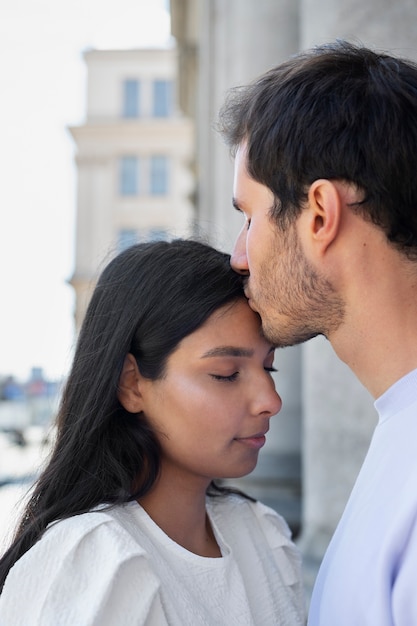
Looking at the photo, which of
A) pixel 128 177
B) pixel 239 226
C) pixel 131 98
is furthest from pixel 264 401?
pixel 131 98

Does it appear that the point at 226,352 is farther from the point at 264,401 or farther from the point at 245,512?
the point at 245,512

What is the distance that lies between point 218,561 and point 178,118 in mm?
41988

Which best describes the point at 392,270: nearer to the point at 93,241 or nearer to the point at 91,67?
the point at 93,241

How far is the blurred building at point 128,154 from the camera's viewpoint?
137 ft

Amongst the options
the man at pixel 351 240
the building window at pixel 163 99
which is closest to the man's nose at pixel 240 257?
the man at pixel 351 240

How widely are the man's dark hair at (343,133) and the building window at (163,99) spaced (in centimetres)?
4211

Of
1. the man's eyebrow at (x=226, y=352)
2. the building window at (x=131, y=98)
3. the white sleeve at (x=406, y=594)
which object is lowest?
the building window at (x=131, y=98)

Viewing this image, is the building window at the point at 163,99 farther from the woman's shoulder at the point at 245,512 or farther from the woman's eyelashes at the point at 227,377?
the woman's eyelashes at the point at 227,377

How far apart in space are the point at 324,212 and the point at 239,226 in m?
4.58

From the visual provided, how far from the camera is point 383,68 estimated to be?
1.93 metres

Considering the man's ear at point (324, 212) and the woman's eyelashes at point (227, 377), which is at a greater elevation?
the man's ear at point (324, 212)

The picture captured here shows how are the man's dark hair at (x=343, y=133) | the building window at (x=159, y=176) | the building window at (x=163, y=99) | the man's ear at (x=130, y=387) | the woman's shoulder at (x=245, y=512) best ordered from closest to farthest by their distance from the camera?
the man's dark hair at (x=343, y=133), the man's ear at (x=130, y=387), the woman's shoulder at (x=245, y=512), the building window at (x=159, y=176), the building window at (x=163, y=99)

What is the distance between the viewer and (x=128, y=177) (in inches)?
1661

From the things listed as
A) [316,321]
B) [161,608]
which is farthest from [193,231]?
[161,608]
